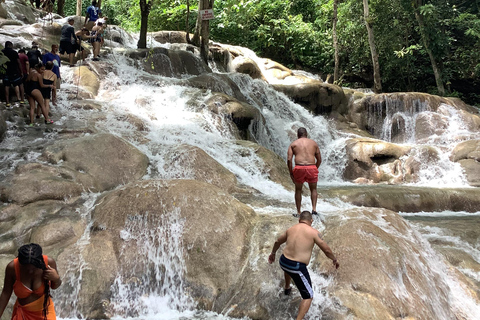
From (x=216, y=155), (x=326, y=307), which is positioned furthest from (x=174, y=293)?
A: (x=216, y=155)

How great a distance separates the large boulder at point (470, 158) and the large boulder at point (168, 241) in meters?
8.83

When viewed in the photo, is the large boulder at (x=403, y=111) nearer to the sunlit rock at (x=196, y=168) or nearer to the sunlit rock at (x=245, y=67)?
the sunlit rock at (x=245, y=67)

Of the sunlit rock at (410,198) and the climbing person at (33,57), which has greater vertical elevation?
Result: the climbing person at (33,57)

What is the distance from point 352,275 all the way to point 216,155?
5.46 m

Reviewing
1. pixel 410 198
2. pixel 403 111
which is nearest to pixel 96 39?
pixel 410 198

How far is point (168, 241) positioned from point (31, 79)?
579cm

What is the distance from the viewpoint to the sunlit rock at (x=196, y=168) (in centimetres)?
784

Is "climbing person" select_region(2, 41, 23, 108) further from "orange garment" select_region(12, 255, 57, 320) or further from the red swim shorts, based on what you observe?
"orange garment" select_region(12, 255, 57, 320)

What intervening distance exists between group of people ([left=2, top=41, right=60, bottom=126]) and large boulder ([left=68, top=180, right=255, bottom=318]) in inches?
159

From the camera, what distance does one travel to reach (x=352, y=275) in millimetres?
4512

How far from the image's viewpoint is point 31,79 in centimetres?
852

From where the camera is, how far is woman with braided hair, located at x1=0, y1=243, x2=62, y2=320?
115 inches

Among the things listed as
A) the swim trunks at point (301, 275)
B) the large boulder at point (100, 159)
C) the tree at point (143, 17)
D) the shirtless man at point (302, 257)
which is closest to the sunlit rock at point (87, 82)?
the tree at point (143, 17)

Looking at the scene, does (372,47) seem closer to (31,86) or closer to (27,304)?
(31,86)
